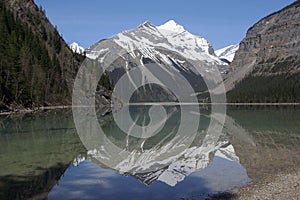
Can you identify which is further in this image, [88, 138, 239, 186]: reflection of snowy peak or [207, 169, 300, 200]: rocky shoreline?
[88, 138, 239, 186]: reflection of snowy peak

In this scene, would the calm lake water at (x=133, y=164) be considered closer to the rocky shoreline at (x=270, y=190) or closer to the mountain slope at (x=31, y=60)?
the rocky shoreline at (x=270, y=190)

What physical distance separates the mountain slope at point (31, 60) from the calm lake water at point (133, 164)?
140 feet

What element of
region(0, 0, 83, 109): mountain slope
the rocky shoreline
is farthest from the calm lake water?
region(0, 0, 83, 109): mountain slope

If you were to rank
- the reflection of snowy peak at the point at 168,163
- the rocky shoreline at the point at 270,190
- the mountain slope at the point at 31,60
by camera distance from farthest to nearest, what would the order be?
the mountain slope at the point at 31,60 → the reflection of snowy peak at the point at 168,163 → the rocky shoreline at the point at 270,190

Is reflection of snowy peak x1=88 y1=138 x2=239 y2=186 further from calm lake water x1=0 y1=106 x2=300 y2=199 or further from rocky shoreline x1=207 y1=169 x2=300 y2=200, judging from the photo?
rocky shoreline x1=207 y1=169 x2=300 y2=200

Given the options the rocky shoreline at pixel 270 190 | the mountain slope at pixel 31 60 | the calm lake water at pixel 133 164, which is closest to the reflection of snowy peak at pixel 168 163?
the calm lake water at pixel 133 164

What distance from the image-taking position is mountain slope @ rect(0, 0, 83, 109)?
82812 mm

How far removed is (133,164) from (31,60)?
284 ft

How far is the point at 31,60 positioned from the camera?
4158 inches

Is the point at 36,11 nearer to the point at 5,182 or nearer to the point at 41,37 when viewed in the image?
the point at 41,37

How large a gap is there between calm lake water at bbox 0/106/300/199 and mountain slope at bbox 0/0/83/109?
140 feet

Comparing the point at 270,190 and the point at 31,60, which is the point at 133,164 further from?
the point at 31,60

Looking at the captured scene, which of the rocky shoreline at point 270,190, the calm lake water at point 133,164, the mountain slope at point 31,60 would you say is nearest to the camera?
the rocky shoreline at point 270,190

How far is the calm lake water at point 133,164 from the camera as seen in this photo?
19.2 m
